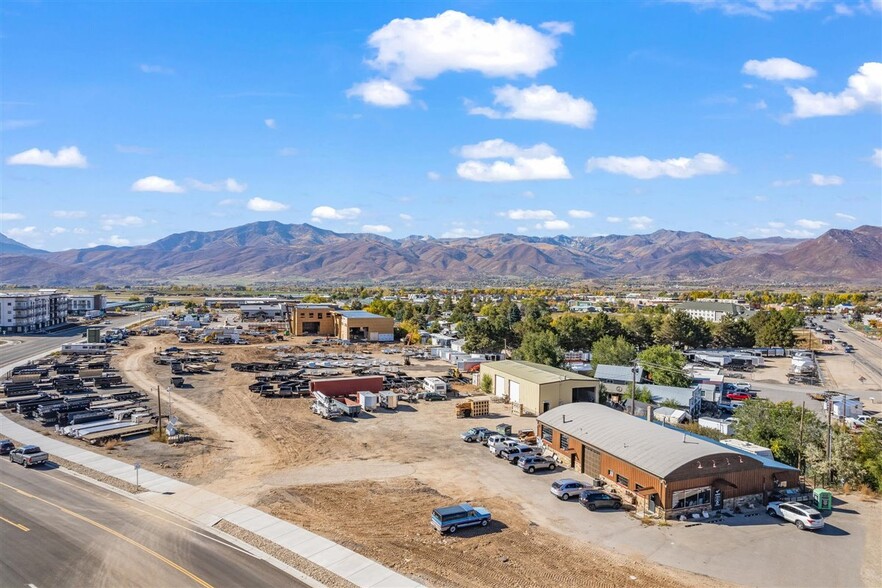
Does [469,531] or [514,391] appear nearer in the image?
[469,531]

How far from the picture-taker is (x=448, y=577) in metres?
17.3

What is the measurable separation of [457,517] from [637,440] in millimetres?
9547

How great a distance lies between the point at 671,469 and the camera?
22172 millimetres

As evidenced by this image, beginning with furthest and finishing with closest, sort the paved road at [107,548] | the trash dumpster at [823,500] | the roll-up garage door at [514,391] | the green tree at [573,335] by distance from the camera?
1. the green tree at [573,335]
2. the roll-up garage door at [514,391]
3. the trash dumpster at [823,500]
4. the paved road at [107,548]

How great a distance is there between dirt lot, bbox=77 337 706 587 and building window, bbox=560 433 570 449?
461 cm

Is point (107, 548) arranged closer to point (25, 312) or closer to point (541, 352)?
point (541, 352)

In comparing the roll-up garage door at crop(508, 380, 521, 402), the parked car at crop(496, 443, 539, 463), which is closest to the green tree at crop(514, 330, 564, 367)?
the roll-up garage door at crop(508, 380, 521, 402)

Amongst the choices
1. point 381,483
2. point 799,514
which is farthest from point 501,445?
point 799,514

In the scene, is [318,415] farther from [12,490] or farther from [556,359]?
[556,359]

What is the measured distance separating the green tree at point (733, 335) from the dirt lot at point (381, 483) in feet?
174

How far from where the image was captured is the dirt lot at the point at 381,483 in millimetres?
18047

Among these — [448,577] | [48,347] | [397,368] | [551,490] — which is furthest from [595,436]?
[48,347]

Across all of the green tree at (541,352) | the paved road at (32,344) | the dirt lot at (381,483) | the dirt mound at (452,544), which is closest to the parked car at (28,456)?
the dirt lot at (381,483)

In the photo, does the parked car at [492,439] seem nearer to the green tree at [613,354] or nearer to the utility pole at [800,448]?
the utility pole at [800,448]
